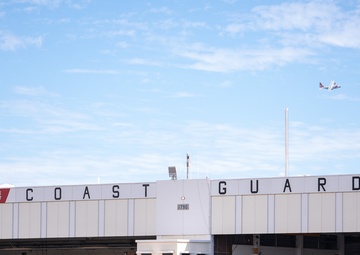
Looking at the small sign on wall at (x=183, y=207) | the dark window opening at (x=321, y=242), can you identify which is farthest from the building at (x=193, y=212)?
the dark window opening at (x=321, y=242)

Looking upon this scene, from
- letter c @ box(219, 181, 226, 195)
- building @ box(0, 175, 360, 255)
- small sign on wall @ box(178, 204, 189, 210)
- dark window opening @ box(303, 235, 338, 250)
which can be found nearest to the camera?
building @ box(0, 175, 360, 255)

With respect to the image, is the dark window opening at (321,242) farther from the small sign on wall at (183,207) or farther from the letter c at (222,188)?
the small sign on wall at (183,207)

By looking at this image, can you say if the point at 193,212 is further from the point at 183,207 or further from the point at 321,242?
the point at 321,242

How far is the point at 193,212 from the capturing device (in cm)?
6306

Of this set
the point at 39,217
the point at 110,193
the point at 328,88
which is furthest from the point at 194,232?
the point at 328,88

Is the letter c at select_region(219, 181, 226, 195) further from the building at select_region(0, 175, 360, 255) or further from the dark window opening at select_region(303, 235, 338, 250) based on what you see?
the dark window opening at select_region(303, 235, 338, 250)

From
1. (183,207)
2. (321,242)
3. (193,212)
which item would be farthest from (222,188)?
(321,242)

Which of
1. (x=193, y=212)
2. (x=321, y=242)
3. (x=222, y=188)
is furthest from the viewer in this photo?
(x=321, y=242)

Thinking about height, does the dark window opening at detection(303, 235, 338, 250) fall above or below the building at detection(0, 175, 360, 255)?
below

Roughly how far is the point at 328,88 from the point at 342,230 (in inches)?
990

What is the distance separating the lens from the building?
6072cm

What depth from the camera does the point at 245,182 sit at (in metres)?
62.4

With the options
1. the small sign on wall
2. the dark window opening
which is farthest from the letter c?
the dark window opening

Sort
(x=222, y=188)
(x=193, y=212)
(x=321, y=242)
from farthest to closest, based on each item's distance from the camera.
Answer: (x=321, y=242)
(x=193, y=212)
(x=222, y=188)
